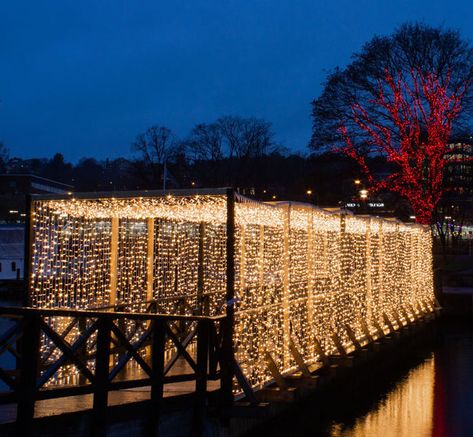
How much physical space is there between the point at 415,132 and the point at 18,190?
4961cm

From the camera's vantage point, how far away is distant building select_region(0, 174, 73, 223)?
6175cm

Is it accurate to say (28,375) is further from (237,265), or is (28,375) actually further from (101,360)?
(237,265)

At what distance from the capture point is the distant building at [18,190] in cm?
6175

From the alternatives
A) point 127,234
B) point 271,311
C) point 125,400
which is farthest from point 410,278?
point 125,400

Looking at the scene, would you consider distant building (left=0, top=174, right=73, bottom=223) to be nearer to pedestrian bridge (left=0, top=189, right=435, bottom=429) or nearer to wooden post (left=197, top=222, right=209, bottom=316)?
wooden post (left=197, top=222, right=209, bottom=316)

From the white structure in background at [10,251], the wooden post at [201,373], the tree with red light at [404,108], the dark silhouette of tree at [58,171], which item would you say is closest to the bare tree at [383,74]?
the tree with red light at [404,108]

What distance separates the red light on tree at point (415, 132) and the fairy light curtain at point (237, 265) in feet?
44.1

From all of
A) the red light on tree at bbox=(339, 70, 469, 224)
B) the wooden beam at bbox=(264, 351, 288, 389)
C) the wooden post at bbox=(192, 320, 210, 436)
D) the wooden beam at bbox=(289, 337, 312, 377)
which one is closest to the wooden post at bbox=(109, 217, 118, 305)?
the wooden beam at bbox=(289, 337, 312, 377)

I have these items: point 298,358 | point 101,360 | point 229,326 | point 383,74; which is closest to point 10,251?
point 383,74

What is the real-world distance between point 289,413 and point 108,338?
14.5 ft

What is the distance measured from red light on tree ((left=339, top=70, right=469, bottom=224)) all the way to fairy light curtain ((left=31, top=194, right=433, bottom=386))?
13.4 metres

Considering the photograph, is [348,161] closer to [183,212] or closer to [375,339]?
[375,339]

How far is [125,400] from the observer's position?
7.58 meters

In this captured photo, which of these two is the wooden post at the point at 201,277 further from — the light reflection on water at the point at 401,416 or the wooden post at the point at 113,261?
the light reflection on water at the point at 401,416
